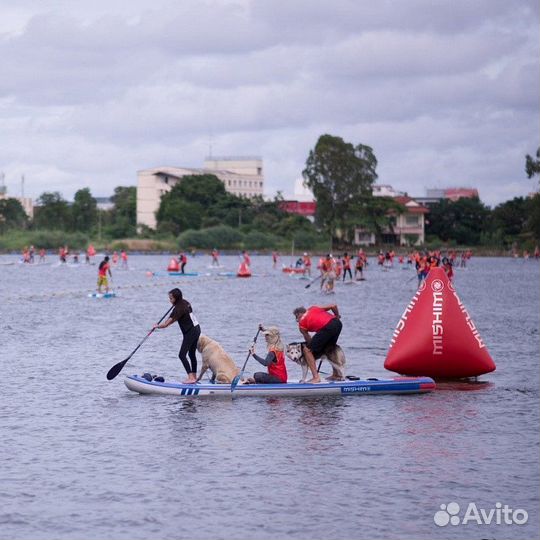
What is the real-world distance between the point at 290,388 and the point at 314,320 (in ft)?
4.43

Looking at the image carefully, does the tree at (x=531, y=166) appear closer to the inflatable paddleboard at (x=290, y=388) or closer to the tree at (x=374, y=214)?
the tree at (x=374, y=214)

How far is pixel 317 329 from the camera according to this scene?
900 inches

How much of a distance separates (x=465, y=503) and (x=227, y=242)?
163408mm

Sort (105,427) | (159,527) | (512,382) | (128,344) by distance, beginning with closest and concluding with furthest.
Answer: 1. (159,527)
2. (105,427)
3. (512,382)
4. (128,344)

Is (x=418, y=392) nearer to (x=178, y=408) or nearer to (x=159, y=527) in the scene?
(x=178, y=408)

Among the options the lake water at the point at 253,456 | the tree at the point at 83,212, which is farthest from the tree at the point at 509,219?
the lake water at the point at 253,456

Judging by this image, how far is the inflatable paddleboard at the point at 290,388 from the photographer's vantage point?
22.7 metres

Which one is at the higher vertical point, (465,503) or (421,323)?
(421,323)

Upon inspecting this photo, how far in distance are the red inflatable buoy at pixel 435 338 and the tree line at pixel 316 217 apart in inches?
5167

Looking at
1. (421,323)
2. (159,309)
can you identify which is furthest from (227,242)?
(421,323)

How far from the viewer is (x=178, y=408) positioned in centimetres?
2217

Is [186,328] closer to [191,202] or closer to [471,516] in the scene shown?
[471,516]

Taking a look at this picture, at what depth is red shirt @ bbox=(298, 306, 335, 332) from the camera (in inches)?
898

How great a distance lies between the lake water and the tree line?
12468 centimetres
